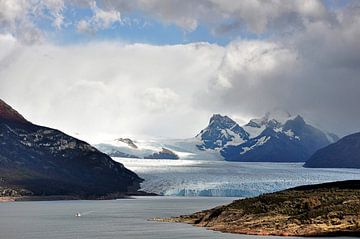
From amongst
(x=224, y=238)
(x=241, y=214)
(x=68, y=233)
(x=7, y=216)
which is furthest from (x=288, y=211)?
(x=7, y=216)

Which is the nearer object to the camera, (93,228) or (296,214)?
(296,214)

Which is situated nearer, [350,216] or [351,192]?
[350,216]

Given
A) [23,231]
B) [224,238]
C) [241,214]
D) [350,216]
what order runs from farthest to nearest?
[241,214] < [23,231] < [350,216] < [224,238]

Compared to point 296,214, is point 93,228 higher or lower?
lower

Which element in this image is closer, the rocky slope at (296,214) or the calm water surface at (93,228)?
A: the rocky slope at (296,214)

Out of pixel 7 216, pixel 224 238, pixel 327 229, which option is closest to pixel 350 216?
pixel 327 229

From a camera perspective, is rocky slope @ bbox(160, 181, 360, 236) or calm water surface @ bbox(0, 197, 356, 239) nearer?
rocky slope @ bbox(160, 181, 360, 236)

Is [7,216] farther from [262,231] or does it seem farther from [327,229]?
[327,229]

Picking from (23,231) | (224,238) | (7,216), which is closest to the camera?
(224,238)
